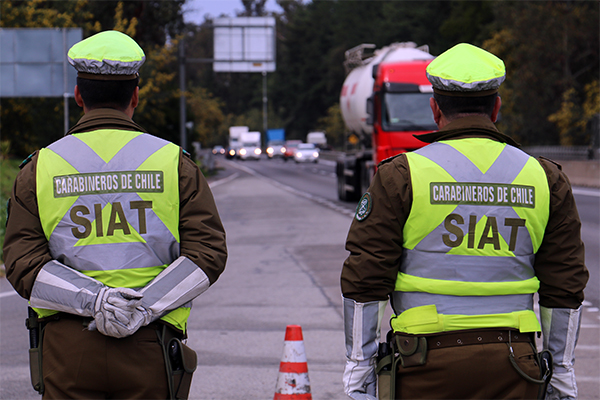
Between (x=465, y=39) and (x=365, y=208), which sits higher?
(x=465, y=39)

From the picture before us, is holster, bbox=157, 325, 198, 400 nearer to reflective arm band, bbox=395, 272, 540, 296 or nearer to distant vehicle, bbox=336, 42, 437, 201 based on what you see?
reflective arm band, bbox=395, 272, 540, 296

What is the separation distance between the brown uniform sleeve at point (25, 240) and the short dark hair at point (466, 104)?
152 cm

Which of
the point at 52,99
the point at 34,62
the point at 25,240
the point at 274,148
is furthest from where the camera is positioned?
the point at 274,148

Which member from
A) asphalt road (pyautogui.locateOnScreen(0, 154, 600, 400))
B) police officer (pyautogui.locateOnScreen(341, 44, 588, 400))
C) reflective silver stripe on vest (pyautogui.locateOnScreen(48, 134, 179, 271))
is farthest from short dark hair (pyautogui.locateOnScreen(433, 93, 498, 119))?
asphalt road (pyautogui.locateOnScreen(0, 154, 600, 400))

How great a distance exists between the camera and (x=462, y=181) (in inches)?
113

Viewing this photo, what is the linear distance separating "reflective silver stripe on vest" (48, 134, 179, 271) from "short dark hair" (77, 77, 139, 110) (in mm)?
160

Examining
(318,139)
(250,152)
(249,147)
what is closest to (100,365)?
(249,147)

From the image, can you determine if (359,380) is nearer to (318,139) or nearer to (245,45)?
(245,45)

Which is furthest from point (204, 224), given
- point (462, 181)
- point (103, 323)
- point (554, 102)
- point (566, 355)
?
point (554, 102)

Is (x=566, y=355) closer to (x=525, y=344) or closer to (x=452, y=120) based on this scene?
(x=525, y=344)

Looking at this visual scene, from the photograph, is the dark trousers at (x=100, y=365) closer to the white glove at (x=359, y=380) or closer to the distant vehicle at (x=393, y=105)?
the white glove at (x=359, y=380)

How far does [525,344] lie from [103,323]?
4.68 feet

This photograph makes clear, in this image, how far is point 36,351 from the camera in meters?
2.96

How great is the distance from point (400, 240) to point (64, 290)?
1171 millimetres
